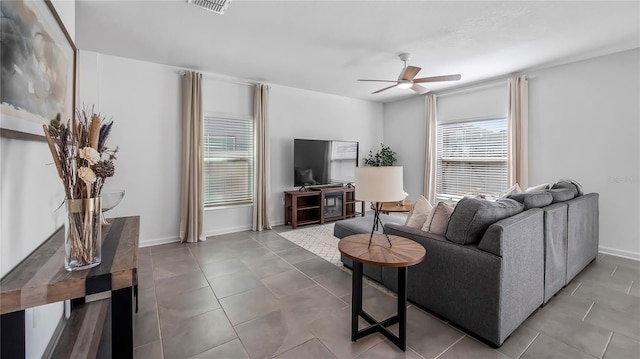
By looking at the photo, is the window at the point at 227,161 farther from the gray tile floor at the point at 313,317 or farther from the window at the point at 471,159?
the window at the point at 471,159

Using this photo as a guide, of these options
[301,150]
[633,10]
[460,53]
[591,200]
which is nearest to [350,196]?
[301,150]

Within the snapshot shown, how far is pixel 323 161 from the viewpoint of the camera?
541 centimetres

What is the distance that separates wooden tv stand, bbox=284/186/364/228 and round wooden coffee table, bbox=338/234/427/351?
304 centimetres

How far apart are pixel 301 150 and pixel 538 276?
385 cm

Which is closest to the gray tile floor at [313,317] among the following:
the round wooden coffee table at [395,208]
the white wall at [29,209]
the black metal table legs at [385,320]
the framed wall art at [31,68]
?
the black metal table legs at [385,320]

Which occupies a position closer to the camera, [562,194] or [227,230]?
[562,194]

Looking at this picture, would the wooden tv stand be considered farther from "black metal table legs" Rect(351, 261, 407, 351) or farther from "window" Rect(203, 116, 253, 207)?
"black metal table legs" Rect(351, 261, 407, 351)

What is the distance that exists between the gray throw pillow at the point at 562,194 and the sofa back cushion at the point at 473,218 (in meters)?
1.01

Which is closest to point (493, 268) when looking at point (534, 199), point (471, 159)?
point (534, 199)

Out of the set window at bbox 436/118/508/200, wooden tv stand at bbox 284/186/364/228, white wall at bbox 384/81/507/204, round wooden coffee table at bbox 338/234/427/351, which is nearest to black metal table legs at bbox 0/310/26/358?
round wooden coffee table at bbox 338/234/427/351

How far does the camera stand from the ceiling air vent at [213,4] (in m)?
2.39

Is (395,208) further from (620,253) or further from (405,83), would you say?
(620,253)

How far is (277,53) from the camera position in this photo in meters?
3.57

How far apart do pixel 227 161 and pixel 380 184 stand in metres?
3.44
